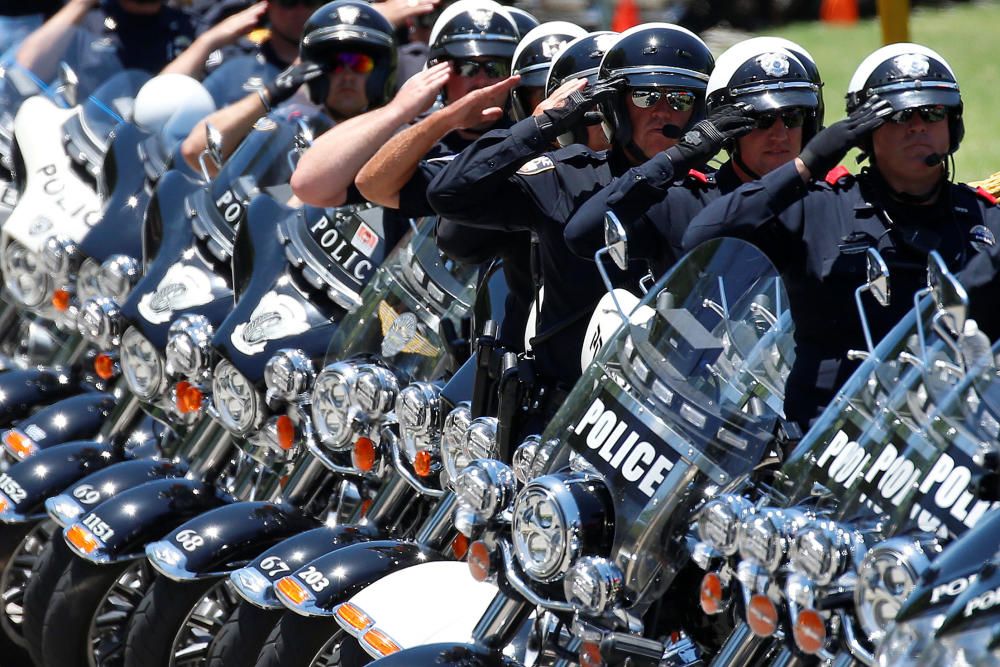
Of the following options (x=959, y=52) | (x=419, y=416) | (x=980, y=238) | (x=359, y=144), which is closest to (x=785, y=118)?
(x=980, y=238)

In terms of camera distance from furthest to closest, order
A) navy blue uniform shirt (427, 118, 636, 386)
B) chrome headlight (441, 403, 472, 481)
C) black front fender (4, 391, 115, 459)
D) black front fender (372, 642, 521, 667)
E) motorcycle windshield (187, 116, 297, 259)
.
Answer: black front fender (4, 391, 115, 459), motorcycle windshield (187, 116, 297, 259), navy blue uniform shirt (427, 118, 636, 386), chrome headlight (441, 403, 472, 481), black front fender (372, 642, 521, 667)

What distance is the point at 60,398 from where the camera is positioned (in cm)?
618

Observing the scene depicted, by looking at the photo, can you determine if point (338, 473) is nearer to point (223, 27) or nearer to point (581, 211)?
point (581, 211)

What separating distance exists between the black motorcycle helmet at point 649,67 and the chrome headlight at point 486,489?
40.5 inches

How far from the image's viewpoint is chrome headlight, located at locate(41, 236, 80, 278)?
6152mm

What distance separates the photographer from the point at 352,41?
5.90 m

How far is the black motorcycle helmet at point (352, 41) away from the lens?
5.91 metres

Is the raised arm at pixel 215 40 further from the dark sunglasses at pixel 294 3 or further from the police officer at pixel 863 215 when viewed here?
the police officer at pixel 863 215

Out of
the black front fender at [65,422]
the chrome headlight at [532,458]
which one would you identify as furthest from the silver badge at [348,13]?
the chrome headlight at [532,458]

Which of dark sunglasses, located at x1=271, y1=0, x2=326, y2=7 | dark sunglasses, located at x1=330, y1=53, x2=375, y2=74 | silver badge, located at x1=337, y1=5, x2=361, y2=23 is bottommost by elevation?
dark sunglasses, located at x1=271, y1=0, x2=326, y2=7

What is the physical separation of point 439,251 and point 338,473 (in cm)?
69

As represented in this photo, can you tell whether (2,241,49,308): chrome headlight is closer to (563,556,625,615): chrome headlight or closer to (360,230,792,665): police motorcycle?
(360,230,792,665): police motorcycle

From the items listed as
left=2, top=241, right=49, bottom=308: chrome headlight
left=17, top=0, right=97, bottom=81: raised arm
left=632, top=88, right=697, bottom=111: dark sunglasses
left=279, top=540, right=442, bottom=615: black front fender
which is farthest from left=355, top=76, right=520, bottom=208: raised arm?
left=17, top=0, right=97, bottom=81: raised arm

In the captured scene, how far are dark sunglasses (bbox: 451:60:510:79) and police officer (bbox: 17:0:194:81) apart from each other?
318 cm
